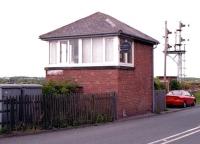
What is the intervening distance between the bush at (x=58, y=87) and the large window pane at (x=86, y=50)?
5.38 ft

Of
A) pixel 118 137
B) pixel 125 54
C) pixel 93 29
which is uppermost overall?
pixel 93 29

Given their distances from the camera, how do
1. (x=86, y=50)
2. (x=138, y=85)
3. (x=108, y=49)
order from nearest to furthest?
(x=108, y=49) → (x=86, y=50) → (x=138, y=85)

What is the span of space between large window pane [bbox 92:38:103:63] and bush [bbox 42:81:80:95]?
5.95ft

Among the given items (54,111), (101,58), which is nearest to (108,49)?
(101,58)

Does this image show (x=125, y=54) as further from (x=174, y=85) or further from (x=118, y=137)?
(x=174, y=85)

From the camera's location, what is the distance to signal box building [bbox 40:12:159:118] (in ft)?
91.7

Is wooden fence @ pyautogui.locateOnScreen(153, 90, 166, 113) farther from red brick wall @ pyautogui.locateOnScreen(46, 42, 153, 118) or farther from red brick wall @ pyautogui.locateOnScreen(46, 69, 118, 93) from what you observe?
red brick wall @ pyautogui.locateOnScreen(46, 69, 118, 93)

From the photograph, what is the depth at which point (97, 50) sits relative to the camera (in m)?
28.7

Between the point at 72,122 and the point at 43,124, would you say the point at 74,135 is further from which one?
the point at 72,122

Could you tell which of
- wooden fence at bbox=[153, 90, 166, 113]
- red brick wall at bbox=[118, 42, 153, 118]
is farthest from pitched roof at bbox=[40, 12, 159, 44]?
wooden fence at bbox=[153, 90, 166, 113]

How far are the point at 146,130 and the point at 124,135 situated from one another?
2250mm

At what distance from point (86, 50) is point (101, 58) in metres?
1.08

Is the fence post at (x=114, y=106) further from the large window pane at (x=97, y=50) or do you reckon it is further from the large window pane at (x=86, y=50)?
the large window pane at (x=86, y=50)

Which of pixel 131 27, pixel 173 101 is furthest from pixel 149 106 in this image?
pixel 173 101
